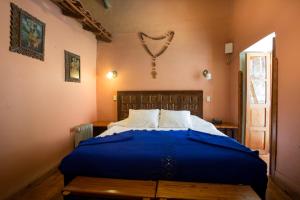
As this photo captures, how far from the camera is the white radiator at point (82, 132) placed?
340 centimetres

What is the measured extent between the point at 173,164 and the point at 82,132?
2.23m

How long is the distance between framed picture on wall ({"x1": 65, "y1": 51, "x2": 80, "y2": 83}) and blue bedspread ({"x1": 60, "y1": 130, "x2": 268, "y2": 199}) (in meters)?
1.61

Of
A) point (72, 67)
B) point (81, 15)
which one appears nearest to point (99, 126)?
point (72, 67)

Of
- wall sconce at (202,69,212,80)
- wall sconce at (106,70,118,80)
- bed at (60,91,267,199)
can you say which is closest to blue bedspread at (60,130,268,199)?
bed at (60,91,267,199)

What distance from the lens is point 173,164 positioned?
1854 mm

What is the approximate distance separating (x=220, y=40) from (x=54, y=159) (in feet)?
12.6

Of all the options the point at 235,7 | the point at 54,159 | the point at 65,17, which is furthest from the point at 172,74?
the point at 54,159

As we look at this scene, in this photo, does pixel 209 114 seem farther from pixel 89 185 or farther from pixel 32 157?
pixel 32 157

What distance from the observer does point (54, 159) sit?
2.97m

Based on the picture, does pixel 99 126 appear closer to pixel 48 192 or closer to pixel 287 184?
pixel 48 192

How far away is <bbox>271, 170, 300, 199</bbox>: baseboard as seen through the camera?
207 centimetres

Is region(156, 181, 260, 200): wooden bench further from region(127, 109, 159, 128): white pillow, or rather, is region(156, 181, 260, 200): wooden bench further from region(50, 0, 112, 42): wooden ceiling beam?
region(50, 0, 112, 42): wooden ceiling beam

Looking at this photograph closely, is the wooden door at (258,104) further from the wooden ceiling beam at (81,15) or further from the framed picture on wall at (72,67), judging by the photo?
the framed picture on wall at (72,67)

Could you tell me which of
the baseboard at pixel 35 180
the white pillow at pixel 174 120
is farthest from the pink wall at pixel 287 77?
the baseboard at pixel 35 180
